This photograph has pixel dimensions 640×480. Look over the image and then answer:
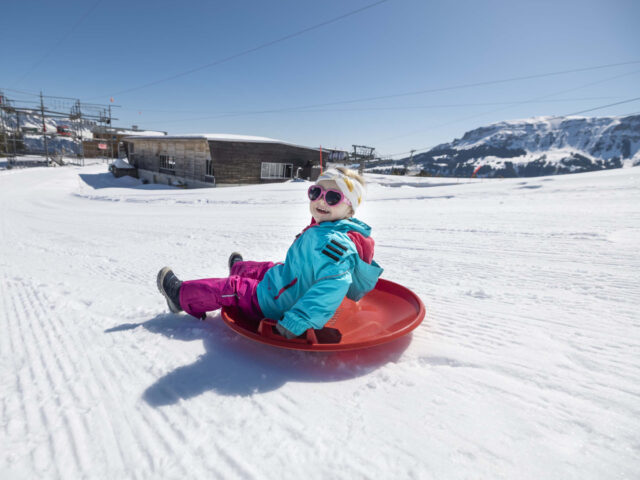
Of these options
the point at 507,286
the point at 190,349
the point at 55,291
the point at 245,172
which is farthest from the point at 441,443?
the point at 245,172

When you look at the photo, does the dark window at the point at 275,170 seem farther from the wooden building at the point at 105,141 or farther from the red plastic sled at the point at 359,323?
the wooden building at the point at 105,141

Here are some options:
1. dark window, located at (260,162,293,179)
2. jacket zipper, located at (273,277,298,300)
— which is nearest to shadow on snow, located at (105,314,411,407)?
jacket zipper, located at (273,277,298,300)

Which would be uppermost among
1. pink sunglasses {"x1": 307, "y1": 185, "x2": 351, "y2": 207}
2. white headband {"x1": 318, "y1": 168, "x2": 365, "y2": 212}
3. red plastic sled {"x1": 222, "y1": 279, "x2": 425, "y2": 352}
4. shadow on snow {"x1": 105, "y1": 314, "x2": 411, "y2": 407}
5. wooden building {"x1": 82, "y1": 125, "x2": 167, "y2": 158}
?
wooden building {"x1": 82, "y1": 125, "x2": 167, "y2": 158}

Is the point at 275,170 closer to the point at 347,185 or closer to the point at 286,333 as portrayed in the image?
the point at 347,185

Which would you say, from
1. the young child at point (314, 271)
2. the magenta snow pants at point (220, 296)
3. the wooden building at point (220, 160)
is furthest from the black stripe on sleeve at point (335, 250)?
the wooden building at point (220, 160)

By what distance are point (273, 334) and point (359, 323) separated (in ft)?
2.57

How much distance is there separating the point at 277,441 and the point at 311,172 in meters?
25.1

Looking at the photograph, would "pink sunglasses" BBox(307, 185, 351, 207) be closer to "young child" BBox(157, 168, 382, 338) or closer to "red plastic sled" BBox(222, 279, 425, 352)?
"young child" BBox(157, 168, 382, 338)

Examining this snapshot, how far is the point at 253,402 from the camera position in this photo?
1.57 meters

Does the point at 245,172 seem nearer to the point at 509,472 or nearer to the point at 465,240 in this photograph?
the point at 465,240

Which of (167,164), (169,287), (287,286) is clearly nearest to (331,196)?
(287,286)

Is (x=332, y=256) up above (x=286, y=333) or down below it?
above

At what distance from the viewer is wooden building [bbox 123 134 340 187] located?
19.5 m

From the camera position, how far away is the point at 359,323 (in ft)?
7.92
